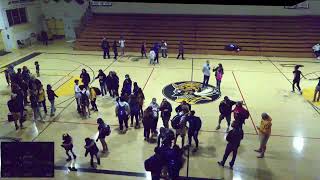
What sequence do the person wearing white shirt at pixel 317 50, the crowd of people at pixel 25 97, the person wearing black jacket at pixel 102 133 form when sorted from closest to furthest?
the person wearing black jacket at pixel 102 133
the crowd of people at pixel 25 97
the person wearing white shirt at pixel 317 50

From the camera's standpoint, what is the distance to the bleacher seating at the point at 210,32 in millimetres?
22703

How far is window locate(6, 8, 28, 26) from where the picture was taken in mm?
23531

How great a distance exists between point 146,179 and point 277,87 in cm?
983

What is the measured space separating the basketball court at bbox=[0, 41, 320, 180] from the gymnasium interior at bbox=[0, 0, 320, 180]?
46mm

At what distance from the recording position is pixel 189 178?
311 inches

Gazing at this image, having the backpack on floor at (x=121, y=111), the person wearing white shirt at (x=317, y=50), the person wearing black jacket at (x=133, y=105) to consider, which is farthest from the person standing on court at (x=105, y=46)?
the person wearing white shirt at (x=317, y=50)

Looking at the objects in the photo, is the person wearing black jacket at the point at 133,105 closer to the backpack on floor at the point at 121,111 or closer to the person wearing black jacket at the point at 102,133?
the backpack on floor at the point at 121,111

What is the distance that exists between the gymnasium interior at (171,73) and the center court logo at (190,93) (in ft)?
0.45

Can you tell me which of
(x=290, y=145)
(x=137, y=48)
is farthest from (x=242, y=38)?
(x=290, y=145)

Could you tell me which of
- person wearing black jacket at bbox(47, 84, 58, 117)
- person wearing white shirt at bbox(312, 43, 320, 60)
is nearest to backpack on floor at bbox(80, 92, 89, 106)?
person wearing black jacket at bbox(47, 84, 58, 117)

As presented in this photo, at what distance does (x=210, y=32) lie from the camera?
2444 centimetres

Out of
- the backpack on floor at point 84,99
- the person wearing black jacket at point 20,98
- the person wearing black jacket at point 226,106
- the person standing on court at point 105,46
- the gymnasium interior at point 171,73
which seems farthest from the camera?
the person standing on court at point 105,46

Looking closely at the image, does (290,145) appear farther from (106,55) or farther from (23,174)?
(106,55)

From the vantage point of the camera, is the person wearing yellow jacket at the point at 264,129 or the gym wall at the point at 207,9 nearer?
the person wearing yellow jacket at the point at 264,129
